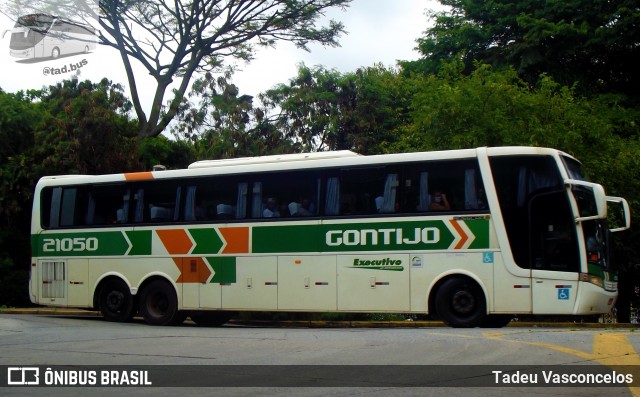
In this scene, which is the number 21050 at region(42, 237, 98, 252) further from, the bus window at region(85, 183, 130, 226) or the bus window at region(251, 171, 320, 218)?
the bus window at region(251, 171, 320, 218)

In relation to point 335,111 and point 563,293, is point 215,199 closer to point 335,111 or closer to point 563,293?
point 563,293

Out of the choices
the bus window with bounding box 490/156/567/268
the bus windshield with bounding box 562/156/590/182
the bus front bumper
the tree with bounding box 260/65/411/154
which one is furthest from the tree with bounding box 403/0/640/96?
the bus front bumper

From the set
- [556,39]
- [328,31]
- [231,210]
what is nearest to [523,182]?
[231,210]

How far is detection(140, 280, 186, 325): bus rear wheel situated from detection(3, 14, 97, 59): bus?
15.1 m

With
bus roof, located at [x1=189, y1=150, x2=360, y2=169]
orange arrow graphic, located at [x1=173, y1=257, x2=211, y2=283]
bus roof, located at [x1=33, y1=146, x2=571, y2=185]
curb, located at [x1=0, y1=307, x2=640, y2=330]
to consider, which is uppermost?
bus roof, located at [x1=189, y1=150, x2=360, y2=169]

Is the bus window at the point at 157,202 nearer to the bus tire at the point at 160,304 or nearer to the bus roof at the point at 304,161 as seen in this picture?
the bus roof at the point at 304,161

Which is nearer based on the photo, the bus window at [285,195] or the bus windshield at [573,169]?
the bus windshield at [573,169]

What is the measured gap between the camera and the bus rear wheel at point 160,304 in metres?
18.8

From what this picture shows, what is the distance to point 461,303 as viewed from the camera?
16.0 metres

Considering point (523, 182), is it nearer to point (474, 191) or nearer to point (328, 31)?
point (474, 191)

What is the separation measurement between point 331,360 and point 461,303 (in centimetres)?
593

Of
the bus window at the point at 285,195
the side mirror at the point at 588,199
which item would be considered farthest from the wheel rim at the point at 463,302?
the bus window at the point at 285,195

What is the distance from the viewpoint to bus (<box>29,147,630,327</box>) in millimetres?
15516

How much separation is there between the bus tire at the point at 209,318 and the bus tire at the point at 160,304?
1.89ft
